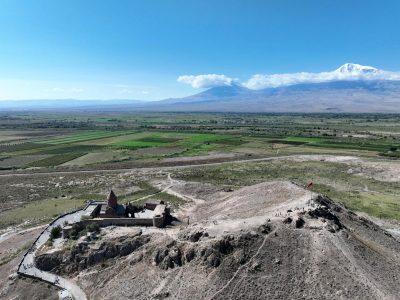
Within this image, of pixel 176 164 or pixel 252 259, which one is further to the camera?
pixel 176 164

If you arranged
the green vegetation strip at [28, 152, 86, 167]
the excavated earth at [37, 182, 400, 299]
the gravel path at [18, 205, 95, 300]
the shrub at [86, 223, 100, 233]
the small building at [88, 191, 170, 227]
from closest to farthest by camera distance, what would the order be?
the excavated earth at [37, 182, 400, 299] → the gravel path at [18, 205, 95, 300] → the shrub at [86, 223, 100, 233] → the small building at [88, 191, 170, 227] → the green vegetation strip at [28, 152, 86, 167]

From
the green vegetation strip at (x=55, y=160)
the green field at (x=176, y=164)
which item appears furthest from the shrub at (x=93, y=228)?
the green vegetation strip at (x=55, y=160)

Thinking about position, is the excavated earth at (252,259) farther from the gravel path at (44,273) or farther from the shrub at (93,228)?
the shrub at (93,228)

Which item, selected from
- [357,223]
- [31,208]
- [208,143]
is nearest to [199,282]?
[357,223]

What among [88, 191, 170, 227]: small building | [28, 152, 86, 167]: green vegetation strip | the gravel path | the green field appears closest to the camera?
the gravel path

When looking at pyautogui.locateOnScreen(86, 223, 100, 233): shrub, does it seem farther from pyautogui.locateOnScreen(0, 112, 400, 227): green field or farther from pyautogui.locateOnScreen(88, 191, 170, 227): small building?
pyautogui.locateOnScreen(0, 112, 400, 227): green field

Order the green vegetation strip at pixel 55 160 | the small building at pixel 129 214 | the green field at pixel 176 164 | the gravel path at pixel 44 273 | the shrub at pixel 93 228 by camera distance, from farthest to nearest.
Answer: the green vegetation strip at pixel 55 160 → the green field at pixel 176 164 → the small building at pixel 129 214 → the shrub at pixel 93 228 → the gravel path at pixel 44 273

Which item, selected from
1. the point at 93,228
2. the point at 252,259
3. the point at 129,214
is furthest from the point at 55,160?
the point at 252,259

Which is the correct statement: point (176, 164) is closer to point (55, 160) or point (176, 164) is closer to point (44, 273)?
point (55, 160)

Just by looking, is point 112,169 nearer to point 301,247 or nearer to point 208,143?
point 208,143

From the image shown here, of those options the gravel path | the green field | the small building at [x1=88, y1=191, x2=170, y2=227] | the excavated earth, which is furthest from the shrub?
the green field
